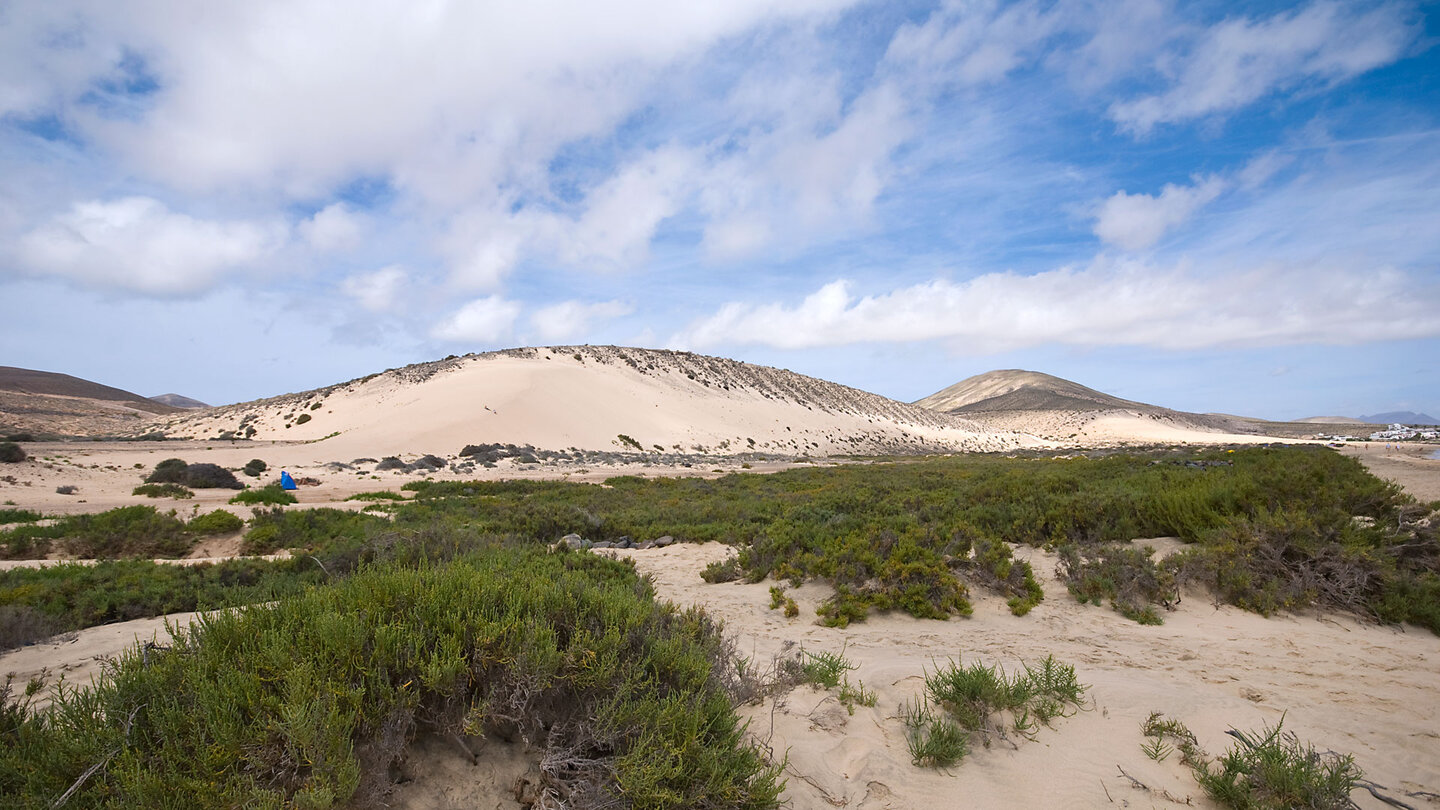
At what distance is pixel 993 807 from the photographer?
338cm

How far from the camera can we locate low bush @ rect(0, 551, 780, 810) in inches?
93.8

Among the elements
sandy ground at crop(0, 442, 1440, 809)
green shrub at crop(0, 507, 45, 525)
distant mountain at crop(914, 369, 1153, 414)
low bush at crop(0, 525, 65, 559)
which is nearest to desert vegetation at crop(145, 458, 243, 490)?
green shrub at crop(0, 507, 45, 525)

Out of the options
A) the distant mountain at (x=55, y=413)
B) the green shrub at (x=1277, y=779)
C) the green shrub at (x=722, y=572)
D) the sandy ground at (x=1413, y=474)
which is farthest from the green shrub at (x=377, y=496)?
the distant mountain at (x=55, y=413)

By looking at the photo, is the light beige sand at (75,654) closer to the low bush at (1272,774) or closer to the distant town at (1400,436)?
the low bush at (1272,774)

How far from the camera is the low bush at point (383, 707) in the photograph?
238cm

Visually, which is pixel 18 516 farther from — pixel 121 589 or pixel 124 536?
pixel 121 589

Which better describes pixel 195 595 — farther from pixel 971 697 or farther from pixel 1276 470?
pixel 1276 470

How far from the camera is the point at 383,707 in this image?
271 centimetres

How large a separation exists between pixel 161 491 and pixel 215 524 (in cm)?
672

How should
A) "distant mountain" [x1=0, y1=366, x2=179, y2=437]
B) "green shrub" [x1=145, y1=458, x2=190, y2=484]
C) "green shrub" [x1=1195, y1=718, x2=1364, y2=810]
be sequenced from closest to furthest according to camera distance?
"green shrub" [x1=1195, y1=718, x2=1364, y2=810], "green shrub" [x1=145, y1=458, x2=190, y2=484], "distant mountain" [x1=0, y1=366, x2=179, y2=437]

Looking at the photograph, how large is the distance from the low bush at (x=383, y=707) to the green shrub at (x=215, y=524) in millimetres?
9944

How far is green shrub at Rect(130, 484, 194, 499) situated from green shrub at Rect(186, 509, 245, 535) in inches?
216

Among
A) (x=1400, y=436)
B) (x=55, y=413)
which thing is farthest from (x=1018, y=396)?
(x=55, y=413)

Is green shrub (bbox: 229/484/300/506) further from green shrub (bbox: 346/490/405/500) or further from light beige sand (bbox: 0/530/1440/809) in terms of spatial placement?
light beige sand (bbox: 0/530/1440/809)
